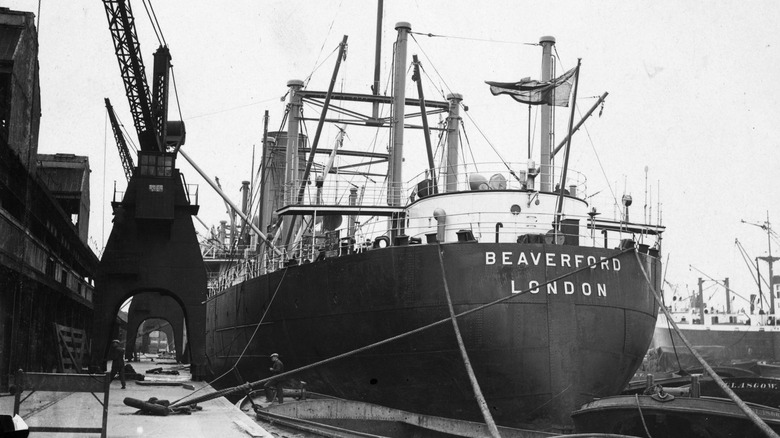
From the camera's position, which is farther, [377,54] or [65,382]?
[377,54]

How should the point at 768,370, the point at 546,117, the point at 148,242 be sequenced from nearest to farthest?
the point at 546,117 → the point at 148,242 → the point at 768,370

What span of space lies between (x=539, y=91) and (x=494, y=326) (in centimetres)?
623

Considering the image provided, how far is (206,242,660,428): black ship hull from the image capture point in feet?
45.8

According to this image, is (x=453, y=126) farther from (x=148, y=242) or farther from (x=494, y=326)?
(x=494, y=326)

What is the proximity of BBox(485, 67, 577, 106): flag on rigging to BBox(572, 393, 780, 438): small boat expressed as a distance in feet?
24.3

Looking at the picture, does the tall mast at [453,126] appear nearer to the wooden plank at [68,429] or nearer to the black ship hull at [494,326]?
the black ship hull at [494,326]

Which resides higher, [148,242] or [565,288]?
[148,242]

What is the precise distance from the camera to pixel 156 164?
20.8m

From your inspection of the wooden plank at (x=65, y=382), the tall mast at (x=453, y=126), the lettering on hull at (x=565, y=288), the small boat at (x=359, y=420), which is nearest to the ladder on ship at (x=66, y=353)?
the small boat at (x=359, y=420)

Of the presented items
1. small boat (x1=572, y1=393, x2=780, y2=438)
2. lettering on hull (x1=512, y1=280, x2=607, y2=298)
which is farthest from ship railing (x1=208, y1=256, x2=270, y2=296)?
small boat (x1=572, y1=393, x2=780, y2=438)

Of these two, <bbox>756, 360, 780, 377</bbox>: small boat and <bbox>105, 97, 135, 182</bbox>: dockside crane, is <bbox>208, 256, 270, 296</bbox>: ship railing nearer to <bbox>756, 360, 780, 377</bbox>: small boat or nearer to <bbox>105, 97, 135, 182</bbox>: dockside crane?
<bbox>105, 97, 135, 182</bbox>: dockside crane

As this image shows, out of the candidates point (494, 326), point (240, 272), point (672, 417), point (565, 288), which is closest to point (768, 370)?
point (240, 272)

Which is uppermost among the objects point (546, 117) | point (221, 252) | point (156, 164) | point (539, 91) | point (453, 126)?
point (453, 126)

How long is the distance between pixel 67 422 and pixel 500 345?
6979 mm
